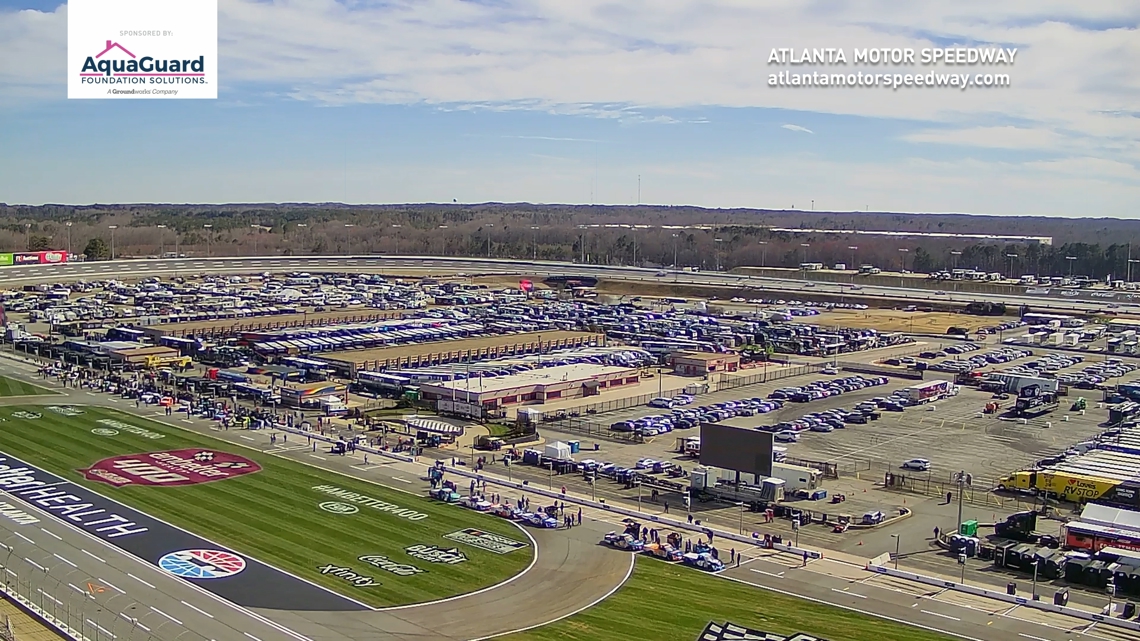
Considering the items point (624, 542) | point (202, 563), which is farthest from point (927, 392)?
point (202, 563)

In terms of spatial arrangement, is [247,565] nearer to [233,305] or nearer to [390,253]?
[233,305]

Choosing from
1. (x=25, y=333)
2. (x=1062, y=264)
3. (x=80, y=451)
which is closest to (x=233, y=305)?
(x=25, y=333)

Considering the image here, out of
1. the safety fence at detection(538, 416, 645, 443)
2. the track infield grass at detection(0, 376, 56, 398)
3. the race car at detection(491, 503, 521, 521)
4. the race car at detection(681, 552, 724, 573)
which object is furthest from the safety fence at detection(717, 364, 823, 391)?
the track infield grass at detection(0, 376, 56, 398)

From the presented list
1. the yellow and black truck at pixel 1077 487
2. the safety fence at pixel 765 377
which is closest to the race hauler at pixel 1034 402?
the safety fence at pixel 765 377

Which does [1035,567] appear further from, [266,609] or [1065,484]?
[266,609]

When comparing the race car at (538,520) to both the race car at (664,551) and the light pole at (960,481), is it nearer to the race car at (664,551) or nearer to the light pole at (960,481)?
the race car at (664,551)

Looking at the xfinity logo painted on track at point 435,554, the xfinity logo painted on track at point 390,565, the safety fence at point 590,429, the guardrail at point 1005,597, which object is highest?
the safety fence at point 590,429
